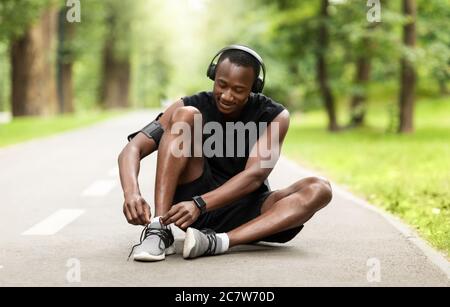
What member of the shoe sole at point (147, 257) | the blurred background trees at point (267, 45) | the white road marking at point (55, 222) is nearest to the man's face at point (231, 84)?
the shoe sole at point (147, 257)

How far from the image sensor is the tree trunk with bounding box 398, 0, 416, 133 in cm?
2188

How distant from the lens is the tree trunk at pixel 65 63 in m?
37.2

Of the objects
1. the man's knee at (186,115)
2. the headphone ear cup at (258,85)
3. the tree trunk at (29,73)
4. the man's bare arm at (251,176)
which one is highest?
the headphone ear cup at (258,85)

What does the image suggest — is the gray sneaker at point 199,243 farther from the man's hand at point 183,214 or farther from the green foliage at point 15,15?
the green foliage at point 15,15

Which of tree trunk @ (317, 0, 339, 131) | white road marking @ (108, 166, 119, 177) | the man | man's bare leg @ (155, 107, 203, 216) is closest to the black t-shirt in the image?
the man

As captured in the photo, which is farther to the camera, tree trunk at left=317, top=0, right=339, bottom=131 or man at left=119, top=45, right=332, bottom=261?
tree trunk at left=317, top=0, right=339, bottom=131

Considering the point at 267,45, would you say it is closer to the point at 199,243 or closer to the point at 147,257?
the point at 199,243

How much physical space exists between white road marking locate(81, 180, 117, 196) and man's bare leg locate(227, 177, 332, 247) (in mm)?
4309

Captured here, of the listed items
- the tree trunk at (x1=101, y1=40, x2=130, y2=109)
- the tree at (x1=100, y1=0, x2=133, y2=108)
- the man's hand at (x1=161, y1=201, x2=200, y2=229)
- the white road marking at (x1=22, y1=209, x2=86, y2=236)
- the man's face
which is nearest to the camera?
the man's hand at (x1=161, y1=201, x2=200, y2=229)

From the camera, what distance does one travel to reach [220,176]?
5609 mm

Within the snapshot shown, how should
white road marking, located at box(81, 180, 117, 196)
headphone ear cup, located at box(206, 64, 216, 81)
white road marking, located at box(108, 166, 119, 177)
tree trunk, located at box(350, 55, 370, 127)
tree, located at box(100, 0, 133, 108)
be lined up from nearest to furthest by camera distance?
headphone ear cup, located at box(206, 64, 216, 81) < white road marking, located at box(81, 180, 117, 196) < white road marking, located at box(108, 166, 119, 177) < tree trunk, located at box(350, 55, 370, 127) < tree, located at box(100, 0, 133, 108)

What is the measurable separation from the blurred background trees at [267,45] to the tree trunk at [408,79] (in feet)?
0.09

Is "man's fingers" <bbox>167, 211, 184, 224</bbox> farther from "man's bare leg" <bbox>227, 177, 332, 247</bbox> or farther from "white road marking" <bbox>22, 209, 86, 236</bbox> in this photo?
"white road marking" <bbox>22, 209, 86, 236</bbox>

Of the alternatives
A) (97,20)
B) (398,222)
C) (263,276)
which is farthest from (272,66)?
(263,276)
